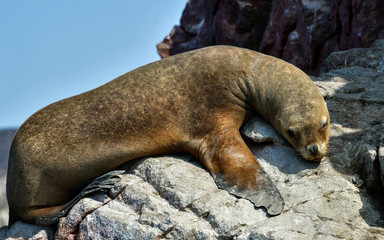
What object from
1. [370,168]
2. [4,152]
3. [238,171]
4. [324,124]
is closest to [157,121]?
[238,171]

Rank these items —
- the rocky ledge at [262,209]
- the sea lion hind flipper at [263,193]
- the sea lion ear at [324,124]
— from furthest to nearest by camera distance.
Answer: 1. the sea lion ear at [324,124]
2. the sea lion hind flipper at [263,193]
3. the rocky ledge at [262,209]

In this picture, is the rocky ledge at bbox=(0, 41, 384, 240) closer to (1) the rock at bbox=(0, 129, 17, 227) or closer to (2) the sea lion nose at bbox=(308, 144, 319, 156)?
(2) the sea lion nose at bbox=(308, 144, 319, 156)

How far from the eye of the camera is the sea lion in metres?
6.07

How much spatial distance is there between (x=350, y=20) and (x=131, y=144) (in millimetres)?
6517

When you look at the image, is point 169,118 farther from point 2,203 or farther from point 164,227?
point 2,203

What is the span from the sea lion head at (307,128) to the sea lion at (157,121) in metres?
0.01

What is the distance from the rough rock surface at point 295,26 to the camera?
10.0 meters

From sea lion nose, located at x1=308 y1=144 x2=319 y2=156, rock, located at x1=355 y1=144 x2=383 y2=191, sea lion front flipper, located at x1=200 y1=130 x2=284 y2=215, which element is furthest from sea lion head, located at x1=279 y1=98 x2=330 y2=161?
sea lion front flipper, located at x1=200 y1=130 x2=284 y2=215

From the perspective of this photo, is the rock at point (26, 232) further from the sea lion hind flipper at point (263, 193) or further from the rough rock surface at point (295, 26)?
the rough rock surface at point (295, 26)

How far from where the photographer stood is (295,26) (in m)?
12.3

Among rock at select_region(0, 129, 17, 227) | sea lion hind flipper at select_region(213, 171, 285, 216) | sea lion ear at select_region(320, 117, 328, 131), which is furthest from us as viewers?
rock at select_region(0, 129, 17, 227)

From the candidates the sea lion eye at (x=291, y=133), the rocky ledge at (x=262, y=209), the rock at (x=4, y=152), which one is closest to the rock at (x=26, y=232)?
the rocky ledge at (x=262, y=209)

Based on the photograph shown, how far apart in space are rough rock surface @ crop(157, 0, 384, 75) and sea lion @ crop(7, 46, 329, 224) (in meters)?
4.40

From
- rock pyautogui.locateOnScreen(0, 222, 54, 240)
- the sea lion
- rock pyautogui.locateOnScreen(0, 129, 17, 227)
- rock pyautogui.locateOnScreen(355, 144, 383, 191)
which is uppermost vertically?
the sea lion
